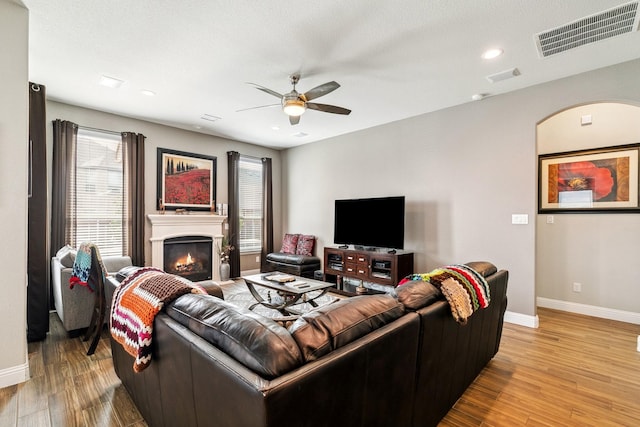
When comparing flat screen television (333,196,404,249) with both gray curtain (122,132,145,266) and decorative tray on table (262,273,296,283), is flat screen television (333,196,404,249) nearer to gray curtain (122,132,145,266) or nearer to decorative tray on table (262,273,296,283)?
decorative tray on table (262,273,296,283)

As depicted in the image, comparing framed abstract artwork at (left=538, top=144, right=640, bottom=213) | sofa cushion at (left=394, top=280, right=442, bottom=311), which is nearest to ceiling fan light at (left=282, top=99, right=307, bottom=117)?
sofa cushion at (left=394, top=280, right=442, bottom=311)

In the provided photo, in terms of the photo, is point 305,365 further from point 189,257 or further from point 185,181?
point 185,181

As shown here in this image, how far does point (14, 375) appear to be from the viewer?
2232 millimetres

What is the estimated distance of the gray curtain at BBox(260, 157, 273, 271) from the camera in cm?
644

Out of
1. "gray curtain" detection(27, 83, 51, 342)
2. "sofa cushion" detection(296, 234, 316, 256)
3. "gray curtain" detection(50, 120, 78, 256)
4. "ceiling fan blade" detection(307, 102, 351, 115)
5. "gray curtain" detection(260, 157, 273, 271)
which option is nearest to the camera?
"gray curtain" detection(27, 83, 51, 342)

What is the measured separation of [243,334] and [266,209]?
18.1 feet

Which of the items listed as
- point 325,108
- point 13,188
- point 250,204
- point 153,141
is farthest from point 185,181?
point 325,108

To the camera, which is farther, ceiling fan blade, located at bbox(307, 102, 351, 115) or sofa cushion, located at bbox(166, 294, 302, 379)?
ceiling fan blade, located at bbox(307, 102, 351, 115)

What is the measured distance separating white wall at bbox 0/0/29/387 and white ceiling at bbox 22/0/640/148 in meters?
0.26

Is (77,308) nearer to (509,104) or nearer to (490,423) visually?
(490,423)

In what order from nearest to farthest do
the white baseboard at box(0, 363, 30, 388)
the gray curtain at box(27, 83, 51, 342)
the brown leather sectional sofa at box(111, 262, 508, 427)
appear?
1. the brown leather sectional sofa at box(111, 262, 508, 427)
2. the white baseboard at box(0, 363, 30, 388)
3. the gray curtain at box(27, 83, 51, 342)

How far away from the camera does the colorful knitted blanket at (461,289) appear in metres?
1.71

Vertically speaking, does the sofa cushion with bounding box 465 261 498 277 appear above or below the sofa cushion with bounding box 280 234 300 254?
above

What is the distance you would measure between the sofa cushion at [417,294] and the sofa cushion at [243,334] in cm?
73
